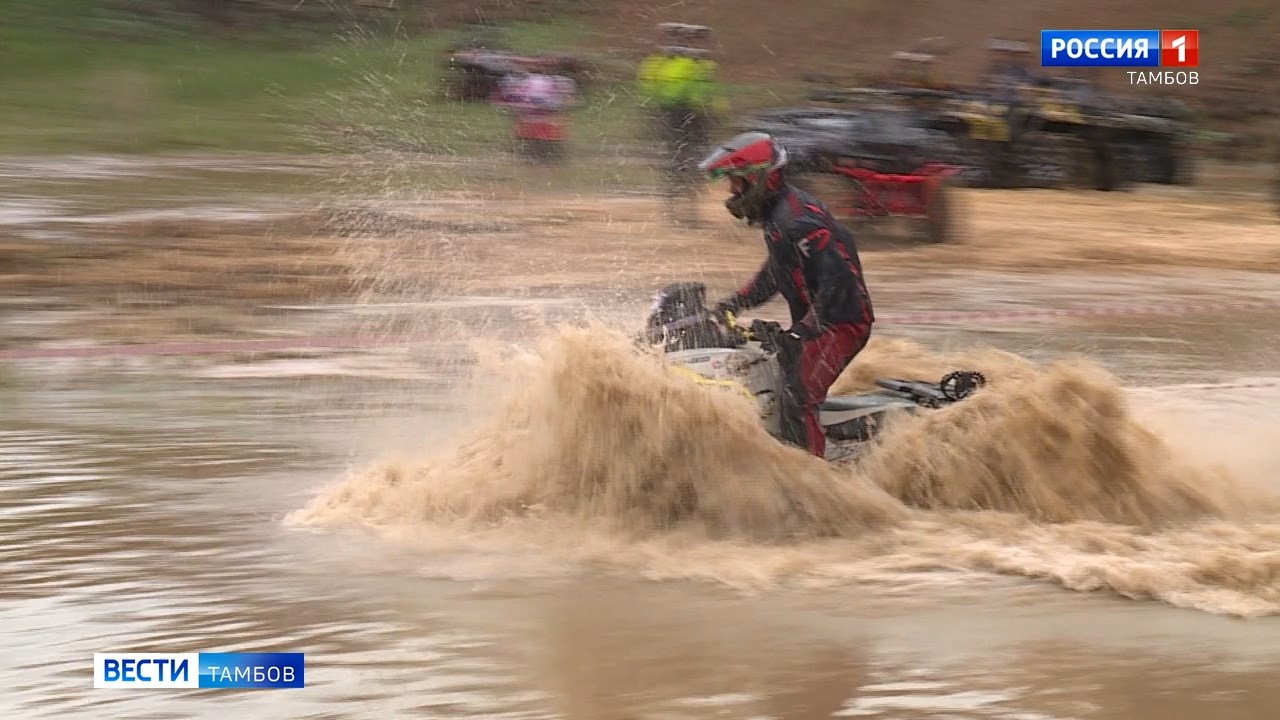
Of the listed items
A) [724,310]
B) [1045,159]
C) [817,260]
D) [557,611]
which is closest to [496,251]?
[724,310]

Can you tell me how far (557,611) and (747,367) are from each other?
5.11 ft

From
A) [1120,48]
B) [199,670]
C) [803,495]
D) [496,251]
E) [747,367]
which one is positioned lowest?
[199,670]

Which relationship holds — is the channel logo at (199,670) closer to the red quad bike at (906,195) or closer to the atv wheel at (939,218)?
the red quad bike at (906,195)

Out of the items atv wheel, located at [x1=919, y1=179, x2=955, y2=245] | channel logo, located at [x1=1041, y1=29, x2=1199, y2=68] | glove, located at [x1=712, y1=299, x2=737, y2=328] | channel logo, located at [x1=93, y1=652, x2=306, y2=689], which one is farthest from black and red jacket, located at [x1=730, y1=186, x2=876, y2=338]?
channel logo, located at [x1=1041, y1=29, x2=1199, y2=68]

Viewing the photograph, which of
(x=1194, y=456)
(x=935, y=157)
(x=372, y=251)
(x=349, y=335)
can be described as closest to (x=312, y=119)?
(x=372, y=251)

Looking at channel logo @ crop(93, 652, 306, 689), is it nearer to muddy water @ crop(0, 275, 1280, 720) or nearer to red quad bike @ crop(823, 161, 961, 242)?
muddy water @ crop(0, 275, 1280, 720)

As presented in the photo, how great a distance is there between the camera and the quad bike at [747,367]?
23.5 ft

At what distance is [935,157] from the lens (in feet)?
56.9

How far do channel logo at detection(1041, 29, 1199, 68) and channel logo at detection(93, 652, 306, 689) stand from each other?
2566 cm

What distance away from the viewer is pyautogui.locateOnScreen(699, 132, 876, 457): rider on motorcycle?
705cm

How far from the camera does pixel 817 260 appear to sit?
706cm

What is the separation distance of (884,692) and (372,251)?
38.4ft

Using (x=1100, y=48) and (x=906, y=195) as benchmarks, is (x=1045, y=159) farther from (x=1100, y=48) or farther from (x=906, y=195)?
(x=1100, y=48)

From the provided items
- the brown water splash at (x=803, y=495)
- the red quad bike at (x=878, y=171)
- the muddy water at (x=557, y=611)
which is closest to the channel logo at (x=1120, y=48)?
the red quad bike at (x=878, y=171)
